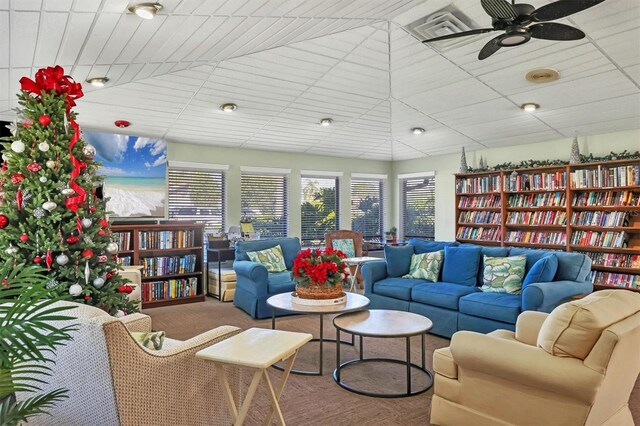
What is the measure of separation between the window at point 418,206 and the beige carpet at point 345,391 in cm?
402

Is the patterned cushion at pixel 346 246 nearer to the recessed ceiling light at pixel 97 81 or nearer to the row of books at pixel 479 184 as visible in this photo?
the row of books at pixel 479 184

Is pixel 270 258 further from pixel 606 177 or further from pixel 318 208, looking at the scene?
pixel 606 177

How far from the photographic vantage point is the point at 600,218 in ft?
18.9

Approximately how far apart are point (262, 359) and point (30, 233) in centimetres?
190

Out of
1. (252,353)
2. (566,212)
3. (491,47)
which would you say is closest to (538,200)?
(566,212)

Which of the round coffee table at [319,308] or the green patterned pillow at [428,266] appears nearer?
the round coffee table at [319,308]

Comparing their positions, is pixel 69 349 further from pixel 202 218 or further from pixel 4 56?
pixel 202 218

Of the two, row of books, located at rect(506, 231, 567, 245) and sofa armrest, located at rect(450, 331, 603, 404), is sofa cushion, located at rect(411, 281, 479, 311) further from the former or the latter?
row of books, located at rect(506, 231, 567, 245)

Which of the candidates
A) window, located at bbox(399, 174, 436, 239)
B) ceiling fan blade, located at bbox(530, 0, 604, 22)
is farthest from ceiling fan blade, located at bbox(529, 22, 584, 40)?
window, located at bbox(399, 174, 436, 239)

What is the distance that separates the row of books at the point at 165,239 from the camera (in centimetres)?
601

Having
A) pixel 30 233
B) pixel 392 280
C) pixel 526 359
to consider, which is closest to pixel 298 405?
pixel 526 359

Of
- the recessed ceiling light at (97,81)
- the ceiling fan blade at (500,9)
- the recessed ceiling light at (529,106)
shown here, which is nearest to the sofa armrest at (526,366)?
the ceiling fan blade at (500,9)

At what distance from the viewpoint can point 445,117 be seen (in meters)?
6.09

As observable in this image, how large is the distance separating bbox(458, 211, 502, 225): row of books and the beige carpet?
10.2 ft
